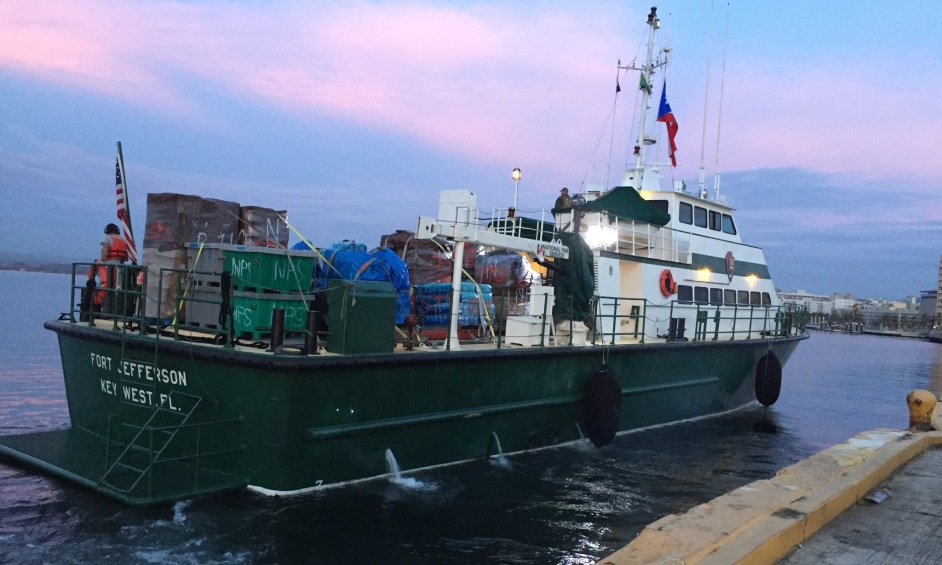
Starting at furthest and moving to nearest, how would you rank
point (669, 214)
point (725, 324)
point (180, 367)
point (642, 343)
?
point (725, 324) → point (669, 214) → point (642, 343) → point (180, 367)

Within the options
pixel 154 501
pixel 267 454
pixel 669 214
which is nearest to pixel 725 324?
pixel 669 214

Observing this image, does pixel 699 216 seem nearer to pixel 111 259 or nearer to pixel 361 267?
pixel 361 267

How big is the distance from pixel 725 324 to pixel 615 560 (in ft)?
37.9

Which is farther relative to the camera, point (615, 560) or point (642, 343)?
point (642, 343)

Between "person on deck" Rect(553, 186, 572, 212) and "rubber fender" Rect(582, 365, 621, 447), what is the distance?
3759 millimetres

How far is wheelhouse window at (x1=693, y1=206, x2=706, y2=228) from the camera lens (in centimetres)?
1417

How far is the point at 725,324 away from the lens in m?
14.4

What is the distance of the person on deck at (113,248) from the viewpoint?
27.6ft

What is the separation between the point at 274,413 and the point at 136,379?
6.22ft

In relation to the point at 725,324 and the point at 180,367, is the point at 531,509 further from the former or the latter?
the point at 725,324

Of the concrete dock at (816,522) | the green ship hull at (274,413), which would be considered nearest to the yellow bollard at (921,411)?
the concrete dock at (816,522)

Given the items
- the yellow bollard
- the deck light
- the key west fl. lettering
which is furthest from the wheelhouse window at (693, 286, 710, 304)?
the key west fl. lettering

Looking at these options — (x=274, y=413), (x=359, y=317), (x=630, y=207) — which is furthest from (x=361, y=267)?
(x=630, y=207)

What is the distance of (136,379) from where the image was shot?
7340mm
